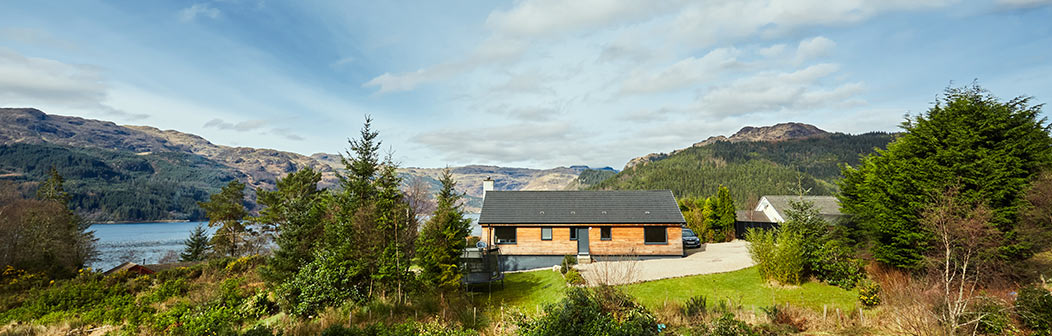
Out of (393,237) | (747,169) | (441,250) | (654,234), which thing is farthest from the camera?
(747,169)

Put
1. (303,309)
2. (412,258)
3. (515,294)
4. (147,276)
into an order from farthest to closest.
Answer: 1. (147,276)
2. (515,294)
3. (412,258)
4. (303,309)

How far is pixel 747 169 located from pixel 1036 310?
131m

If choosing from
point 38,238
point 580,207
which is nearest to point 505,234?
point 580,207

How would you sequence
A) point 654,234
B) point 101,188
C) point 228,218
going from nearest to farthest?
1. point 654,234
2. point 228,218
3. point 101,188

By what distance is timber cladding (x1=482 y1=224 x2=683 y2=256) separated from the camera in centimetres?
2367

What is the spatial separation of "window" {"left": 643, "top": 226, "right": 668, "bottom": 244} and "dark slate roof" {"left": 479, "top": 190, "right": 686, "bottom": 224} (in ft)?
2.18

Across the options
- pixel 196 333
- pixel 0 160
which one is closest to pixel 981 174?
pixel 196 333

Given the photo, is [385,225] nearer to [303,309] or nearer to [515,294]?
[303,309]

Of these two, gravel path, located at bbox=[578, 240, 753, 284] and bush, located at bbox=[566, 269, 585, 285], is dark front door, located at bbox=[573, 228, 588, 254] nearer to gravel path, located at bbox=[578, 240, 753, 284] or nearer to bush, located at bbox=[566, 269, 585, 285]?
gravel path, located at bbox=[578, 240, 753, 284]

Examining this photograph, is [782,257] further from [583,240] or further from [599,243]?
[583,240]

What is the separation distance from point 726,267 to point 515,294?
10.7 m

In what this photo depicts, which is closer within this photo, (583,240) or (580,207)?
(583,240)

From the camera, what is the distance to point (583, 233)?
23953 millimetres

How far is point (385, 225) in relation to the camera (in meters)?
13.2
